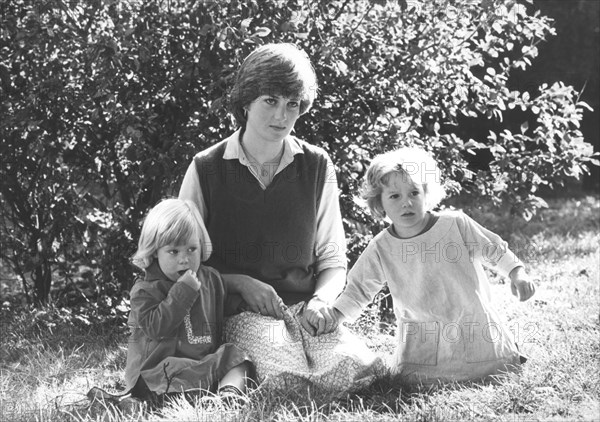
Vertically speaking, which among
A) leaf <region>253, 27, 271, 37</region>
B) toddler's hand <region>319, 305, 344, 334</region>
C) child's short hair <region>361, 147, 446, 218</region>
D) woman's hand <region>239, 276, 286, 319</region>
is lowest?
toddler's hand <region>319, 305, 344, 334</region>

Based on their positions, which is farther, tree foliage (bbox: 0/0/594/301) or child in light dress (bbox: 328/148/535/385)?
tree foliage (bbox: 0/0/594/301)

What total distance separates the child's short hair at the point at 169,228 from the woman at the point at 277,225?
0.22 metres

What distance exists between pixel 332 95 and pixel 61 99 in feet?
4.79

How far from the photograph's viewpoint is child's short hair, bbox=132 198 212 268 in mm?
3295

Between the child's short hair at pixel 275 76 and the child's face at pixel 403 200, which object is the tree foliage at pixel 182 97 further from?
the child's face at pixel 403 200

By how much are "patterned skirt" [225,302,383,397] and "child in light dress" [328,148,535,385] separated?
0.13 metres

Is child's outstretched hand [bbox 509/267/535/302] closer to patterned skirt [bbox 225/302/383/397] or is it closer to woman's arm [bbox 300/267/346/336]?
patterned skirt [bbox 225/302/383/397]

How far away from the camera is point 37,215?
5.11 m

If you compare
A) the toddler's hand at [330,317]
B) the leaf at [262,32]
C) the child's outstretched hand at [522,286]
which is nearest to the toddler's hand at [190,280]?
the toddler's hand at [330,317]

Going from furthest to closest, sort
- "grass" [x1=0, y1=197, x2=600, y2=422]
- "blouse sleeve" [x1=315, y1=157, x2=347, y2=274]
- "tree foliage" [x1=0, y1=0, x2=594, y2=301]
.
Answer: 1. "tree foliage" [x1=0, y1=0, x2=594, y2=301]
2. "blouse sleeve" [x1=315, y1=157, x2=347, y2=274]
3. "grass" [x1=0, y1=197, x2=600, y2=422]

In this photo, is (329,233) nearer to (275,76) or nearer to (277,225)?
(277,225)

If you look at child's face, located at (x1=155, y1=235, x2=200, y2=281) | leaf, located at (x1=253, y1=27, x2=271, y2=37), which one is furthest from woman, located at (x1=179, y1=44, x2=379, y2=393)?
leaf, located at (x1=253, y1=27, x2=271, y2=37)

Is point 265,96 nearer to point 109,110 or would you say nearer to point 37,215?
point 109,110

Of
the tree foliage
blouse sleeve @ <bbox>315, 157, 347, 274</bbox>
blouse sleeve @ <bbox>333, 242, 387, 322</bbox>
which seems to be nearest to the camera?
blouse sleeve @ <bbox>333, 242, 387, 322</bbox>
